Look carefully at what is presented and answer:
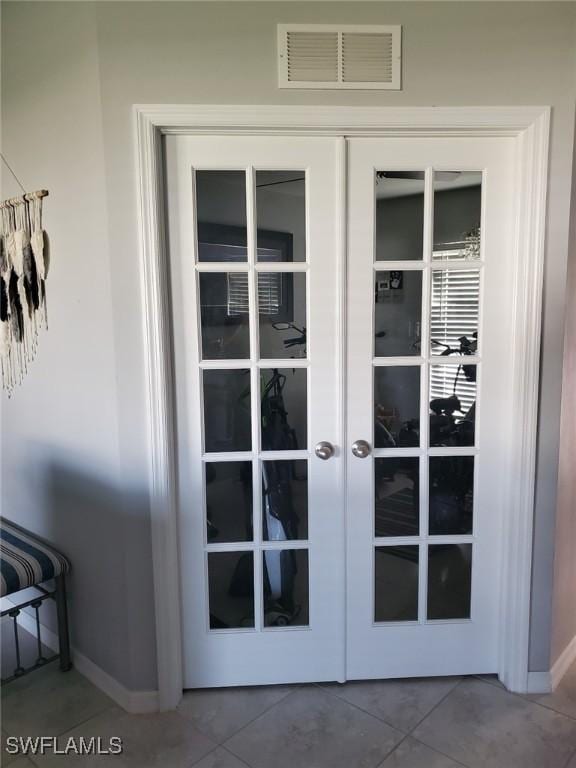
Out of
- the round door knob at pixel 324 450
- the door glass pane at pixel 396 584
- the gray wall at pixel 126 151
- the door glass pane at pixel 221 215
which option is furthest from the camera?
the door glass pane at pixel 396 584

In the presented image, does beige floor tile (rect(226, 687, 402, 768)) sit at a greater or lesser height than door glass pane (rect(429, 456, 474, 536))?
lesser

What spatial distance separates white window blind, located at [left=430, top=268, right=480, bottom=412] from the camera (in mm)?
1943

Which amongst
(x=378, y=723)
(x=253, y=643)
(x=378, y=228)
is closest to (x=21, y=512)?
(x=253, y=643)

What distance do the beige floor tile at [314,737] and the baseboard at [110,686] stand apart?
1.13 feet

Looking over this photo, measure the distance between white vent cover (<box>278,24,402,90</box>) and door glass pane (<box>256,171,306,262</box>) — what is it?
0.93 ft

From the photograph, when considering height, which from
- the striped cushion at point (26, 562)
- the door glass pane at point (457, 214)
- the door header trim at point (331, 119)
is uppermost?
the door header trim at point (331, 119)

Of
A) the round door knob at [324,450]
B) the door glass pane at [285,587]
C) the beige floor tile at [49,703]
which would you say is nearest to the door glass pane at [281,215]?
the round door knob at [324,450]

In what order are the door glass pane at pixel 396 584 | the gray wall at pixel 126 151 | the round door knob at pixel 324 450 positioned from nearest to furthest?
the gray wall at pixel 126 151, the round door knob at pixel 324 450, the door glass pane at pixel 396 584

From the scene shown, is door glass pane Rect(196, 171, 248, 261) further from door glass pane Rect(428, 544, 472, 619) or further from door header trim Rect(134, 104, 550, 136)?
door glass pane Rect(428, 544, 472, 619)

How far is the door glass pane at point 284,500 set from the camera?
79.2 inches

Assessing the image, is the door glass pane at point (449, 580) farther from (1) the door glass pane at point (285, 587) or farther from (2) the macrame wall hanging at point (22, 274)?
(2) the macrame wall hanging at point (22, 274)

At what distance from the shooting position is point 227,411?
1.97 metres

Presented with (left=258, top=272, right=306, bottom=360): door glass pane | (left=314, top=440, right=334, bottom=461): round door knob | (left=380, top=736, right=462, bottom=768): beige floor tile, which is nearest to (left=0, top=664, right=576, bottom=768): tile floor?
(left=380, top=736, right=462, bottom=768): beige floor tile

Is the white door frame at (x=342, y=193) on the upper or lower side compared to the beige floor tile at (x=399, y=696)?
upper
